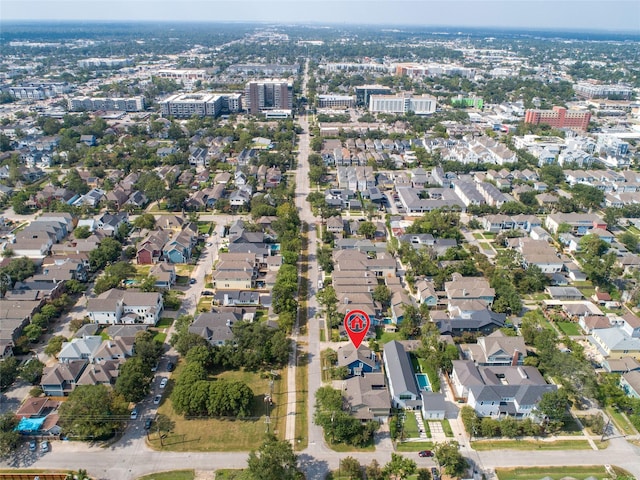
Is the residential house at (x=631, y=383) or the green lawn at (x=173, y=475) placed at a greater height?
the residential house at (x=631, y=383)

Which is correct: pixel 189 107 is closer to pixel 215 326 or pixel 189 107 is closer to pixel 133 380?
pixel 215 326

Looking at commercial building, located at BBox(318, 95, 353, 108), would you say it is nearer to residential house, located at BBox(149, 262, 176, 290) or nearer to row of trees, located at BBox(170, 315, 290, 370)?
residential house, located at BBox(149, 262, 176, 290)

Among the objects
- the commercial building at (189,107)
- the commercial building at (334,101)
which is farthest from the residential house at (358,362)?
the commercial building at (334,101)

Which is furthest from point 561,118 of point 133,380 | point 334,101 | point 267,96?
point 133,380

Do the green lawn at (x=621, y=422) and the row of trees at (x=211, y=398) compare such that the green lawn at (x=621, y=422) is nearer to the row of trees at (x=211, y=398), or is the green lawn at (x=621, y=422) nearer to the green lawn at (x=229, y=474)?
the row of trees at (x=211, y=398)

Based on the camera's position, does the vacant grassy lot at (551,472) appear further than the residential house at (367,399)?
No

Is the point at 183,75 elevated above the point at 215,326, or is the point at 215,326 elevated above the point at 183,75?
the point at 183,75
